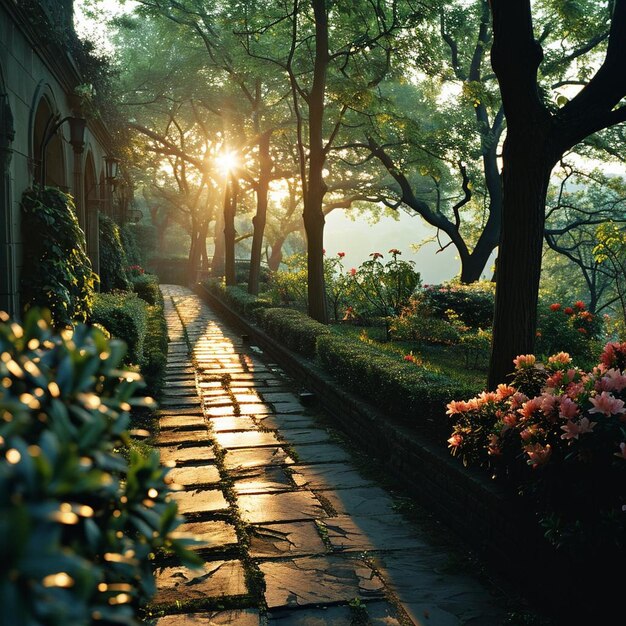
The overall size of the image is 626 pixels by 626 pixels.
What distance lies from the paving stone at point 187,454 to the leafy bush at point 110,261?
10.3 m

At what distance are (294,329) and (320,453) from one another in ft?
14.7

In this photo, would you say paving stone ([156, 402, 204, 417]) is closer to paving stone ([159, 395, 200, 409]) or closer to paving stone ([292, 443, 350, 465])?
paving stone ([159, 395, 200, 409])

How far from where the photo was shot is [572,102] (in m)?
5.27

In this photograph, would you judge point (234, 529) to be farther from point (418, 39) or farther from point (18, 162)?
point (418, 39)

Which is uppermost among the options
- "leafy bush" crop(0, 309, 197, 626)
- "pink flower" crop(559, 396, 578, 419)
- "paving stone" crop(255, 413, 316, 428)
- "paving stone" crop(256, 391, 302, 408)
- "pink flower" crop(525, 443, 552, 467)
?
"leafy bush" crop(0, 309, 197, 626)

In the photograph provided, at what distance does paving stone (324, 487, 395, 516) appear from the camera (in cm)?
489

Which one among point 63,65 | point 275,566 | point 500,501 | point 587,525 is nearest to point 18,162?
point 63,65

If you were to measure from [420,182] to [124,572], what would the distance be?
Result: 35005mm

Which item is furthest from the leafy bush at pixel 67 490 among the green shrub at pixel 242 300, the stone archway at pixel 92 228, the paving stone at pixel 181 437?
the stone archway at pixel 92 228

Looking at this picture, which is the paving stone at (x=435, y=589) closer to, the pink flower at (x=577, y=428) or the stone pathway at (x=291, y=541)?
the stone pathway at (x=291, y=541)

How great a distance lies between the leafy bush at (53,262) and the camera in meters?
8.18

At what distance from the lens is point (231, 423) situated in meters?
7.33

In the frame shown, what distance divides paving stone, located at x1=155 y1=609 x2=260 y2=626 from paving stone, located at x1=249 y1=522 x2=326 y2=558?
682 millimetres

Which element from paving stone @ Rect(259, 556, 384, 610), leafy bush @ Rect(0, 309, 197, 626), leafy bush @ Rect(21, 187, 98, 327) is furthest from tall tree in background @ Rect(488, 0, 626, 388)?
leafy bush @ Rect(21, 187, 98, 327)
